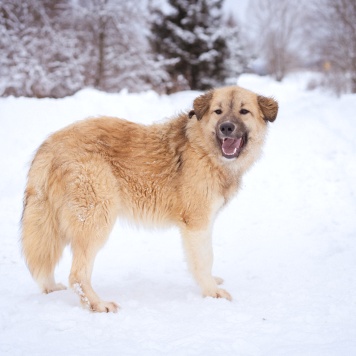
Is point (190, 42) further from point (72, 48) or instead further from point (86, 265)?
point (86, 265)

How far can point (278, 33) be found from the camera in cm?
3556

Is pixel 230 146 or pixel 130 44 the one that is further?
pixel 130 44

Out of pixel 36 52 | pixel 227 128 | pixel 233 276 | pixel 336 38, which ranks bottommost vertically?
pixel 233 276

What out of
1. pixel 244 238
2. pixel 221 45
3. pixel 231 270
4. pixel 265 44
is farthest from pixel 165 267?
pixel 265 44

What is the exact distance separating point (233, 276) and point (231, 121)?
5.75 feet

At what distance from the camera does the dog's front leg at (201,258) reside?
3.66 meters

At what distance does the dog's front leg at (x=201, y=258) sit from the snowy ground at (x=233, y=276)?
6.3 inches

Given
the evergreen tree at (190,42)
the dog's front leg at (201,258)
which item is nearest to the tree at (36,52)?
the evergreen tree at (190,42)

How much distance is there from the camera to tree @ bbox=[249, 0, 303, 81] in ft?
115

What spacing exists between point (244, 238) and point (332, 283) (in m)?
1.76

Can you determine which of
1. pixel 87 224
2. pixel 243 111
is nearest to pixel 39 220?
pixel 87 224

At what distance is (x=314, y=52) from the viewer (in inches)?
685

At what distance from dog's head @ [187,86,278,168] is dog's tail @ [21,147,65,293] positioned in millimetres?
1441

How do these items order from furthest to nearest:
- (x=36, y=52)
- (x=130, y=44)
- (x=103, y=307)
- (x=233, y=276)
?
(x=130, y=44), (x=36, y=52), (x=233, y=276), (x=103, y=307)
